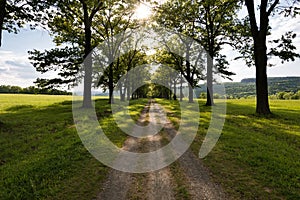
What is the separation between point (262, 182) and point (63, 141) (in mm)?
8550

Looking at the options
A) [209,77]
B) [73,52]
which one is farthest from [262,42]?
[73,52]

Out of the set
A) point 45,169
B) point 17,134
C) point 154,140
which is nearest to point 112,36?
point 17,134

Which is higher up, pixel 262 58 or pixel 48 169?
pixel 262 58

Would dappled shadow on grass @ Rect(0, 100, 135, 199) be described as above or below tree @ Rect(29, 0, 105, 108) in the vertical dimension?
below

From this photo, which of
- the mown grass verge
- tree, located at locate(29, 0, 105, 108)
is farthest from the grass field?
tree, located at locate(29, 0, 105, 108)

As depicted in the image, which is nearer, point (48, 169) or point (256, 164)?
point (48, 169)

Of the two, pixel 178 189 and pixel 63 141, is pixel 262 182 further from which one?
pixel 63 141

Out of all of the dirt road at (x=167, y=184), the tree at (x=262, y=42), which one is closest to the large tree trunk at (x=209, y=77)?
the tree at (x=262, y=42)

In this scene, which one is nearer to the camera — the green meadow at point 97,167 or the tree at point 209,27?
the green meadow at point 97,167

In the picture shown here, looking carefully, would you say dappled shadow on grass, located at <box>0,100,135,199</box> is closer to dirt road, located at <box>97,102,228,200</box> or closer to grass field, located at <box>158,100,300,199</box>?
dirt road, located at <box>97,102,228,200</box>

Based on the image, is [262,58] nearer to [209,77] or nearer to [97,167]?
[209,77]

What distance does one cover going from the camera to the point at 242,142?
9992mm

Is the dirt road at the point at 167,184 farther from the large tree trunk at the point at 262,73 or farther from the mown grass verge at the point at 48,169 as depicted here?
the large tree trunk at the point at 262,73

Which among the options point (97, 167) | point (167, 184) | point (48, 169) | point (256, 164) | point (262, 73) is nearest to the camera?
point (167, 184)
